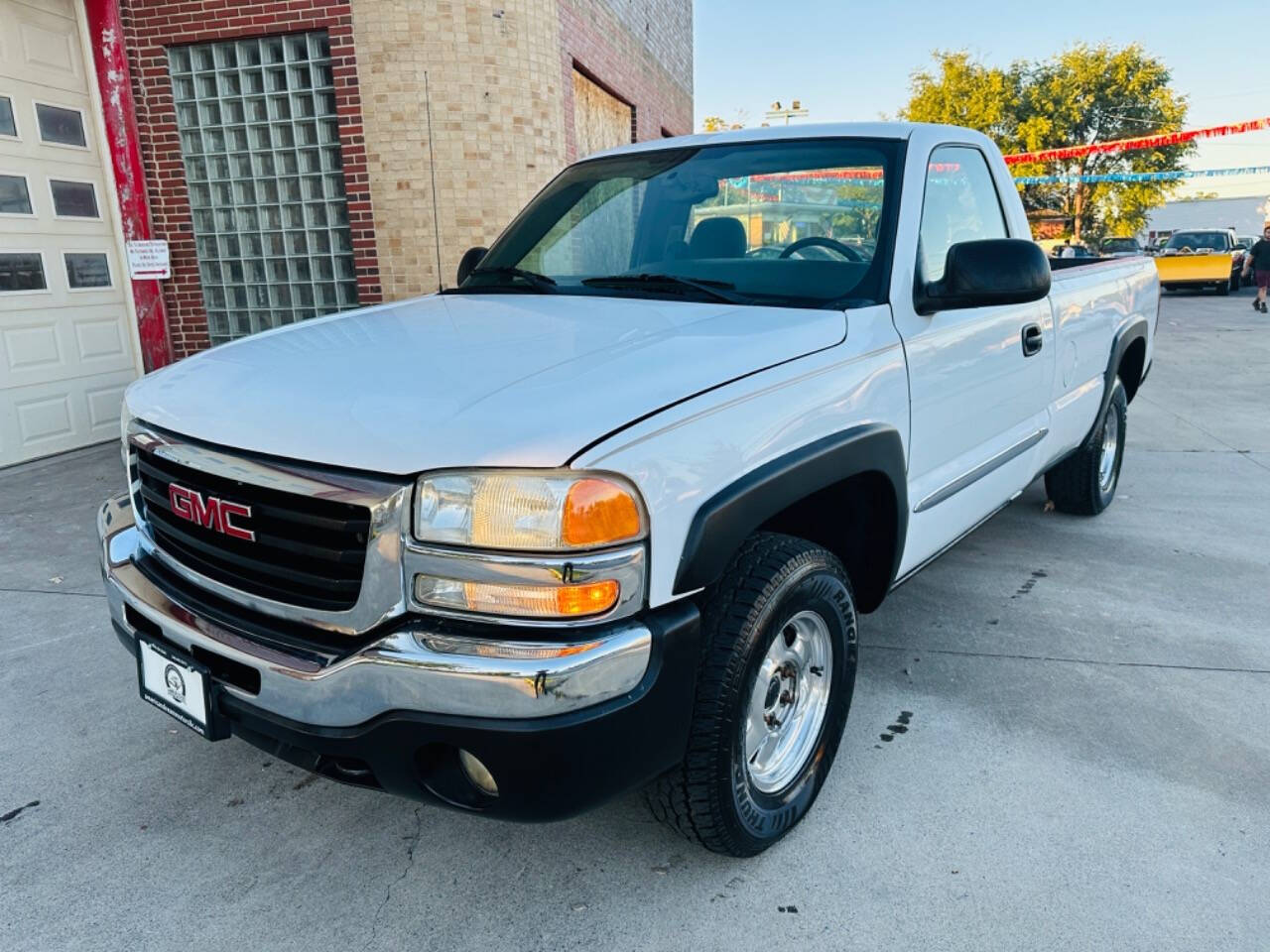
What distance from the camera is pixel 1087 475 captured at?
4.94 meters

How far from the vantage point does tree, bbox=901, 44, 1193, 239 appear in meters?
32.9

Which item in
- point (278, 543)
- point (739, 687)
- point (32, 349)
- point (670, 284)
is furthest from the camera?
point (32, 349)

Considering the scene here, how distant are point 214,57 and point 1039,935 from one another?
8319 mm

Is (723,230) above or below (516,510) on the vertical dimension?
above

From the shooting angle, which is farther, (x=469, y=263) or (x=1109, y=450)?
(x=1109, y=450)

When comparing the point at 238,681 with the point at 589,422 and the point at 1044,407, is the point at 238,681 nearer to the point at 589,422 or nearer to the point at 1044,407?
the point at 589,422

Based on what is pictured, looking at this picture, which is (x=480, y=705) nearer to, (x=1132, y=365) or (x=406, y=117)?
(x=1132, y=365)

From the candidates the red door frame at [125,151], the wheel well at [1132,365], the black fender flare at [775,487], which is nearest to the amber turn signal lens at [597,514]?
the black fender flare at [775,487]

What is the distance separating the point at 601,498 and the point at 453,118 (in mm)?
6660

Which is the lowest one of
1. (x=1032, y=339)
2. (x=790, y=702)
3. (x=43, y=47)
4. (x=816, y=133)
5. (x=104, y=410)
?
(x=104, y=410)

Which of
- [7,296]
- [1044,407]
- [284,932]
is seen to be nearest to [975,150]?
[1044,407]

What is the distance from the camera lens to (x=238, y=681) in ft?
6.61

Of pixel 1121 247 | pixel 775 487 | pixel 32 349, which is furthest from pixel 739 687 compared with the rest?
pixel 1121 247

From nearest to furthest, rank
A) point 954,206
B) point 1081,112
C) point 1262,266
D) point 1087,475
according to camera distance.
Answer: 1. point 954,206
2. point 1087,475
3. point 1262,266
4. point 1081,112
